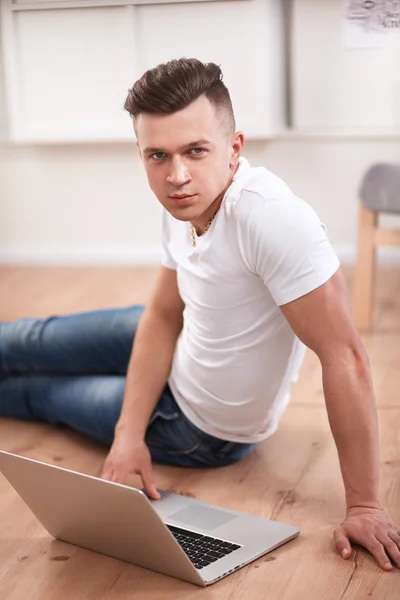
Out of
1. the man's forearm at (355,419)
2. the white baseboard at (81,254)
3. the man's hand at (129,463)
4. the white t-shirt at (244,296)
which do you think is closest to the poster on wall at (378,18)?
the white t-shirt at (244,296)

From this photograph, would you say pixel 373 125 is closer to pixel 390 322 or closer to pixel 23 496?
pixel 390 322

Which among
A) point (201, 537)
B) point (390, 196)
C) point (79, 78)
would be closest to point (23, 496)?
point (201, 537)

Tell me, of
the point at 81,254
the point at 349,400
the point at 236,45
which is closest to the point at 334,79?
the point at 236,45

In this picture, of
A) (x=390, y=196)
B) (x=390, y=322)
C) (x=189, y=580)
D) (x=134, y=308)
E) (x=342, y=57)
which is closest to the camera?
(x=189, y=580)

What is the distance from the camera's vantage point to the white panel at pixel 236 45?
97.8 inches

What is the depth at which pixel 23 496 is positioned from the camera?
1299 mm

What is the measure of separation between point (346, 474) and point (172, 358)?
1.28 ft

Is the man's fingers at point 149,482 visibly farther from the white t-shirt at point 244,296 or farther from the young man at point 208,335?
the white t-shirt at point 244,296

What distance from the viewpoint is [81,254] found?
3.00m

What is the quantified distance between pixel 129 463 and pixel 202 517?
155 millimetres

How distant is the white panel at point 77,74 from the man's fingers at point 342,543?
1.53m

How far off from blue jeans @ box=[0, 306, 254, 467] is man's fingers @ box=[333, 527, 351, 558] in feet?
1.00

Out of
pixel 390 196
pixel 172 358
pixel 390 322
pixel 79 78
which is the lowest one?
pixel 390 322

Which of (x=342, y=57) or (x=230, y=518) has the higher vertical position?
(x=342, y=57)
